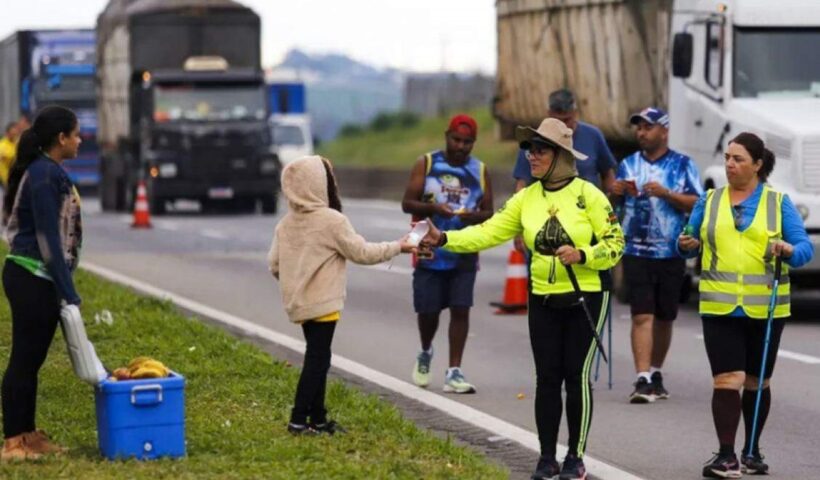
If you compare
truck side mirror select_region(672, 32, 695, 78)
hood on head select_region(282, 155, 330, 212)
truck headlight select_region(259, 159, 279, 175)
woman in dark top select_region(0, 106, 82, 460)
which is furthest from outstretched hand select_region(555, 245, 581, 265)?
truck headlight select_region(259, 159, 279, 175)

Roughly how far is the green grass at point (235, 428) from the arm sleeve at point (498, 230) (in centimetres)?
97

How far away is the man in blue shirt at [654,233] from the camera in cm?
1229

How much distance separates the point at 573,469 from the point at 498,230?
118cm

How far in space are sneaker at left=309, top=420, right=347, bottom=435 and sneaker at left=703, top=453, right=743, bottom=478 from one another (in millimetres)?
1863

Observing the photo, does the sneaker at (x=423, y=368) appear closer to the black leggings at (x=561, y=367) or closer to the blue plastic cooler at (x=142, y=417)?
the black leggings at (x=561, y=367)

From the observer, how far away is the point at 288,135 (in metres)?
47.6

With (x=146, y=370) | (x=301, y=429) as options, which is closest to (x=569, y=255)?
(x=301, y=429)

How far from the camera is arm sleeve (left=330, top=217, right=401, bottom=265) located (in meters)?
9.86

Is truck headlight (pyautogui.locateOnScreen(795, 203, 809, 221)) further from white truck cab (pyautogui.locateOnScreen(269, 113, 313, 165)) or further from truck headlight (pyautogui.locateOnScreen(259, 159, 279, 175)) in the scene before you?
white truck cab (pyautogui.locateOnScreen(269, 113, 313, 165))

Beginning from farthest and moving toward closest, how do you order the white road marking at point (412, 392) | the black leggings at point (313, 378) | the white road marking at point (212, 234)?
the white road marking at point (212, 234), the black leggings at point (313, 378), the white road marking at point (412, 392)

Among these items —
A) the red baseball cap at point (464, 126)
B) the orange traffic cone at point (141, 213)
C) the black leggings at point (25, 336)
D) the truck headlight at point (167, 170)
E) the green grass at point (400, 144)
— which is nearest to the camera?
the black leggings at point (25, 336)

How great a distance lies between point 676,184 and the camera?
12.4m

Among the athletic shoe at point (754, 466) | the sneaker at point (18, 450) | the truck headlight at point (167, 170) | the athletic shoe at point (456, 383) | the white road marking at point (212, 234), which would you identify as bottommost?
the white road marking at point (212, 234)

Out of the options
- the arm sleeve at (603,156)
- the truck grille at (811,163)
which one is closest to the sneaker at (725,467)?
the arm sleeve at (603,156)
